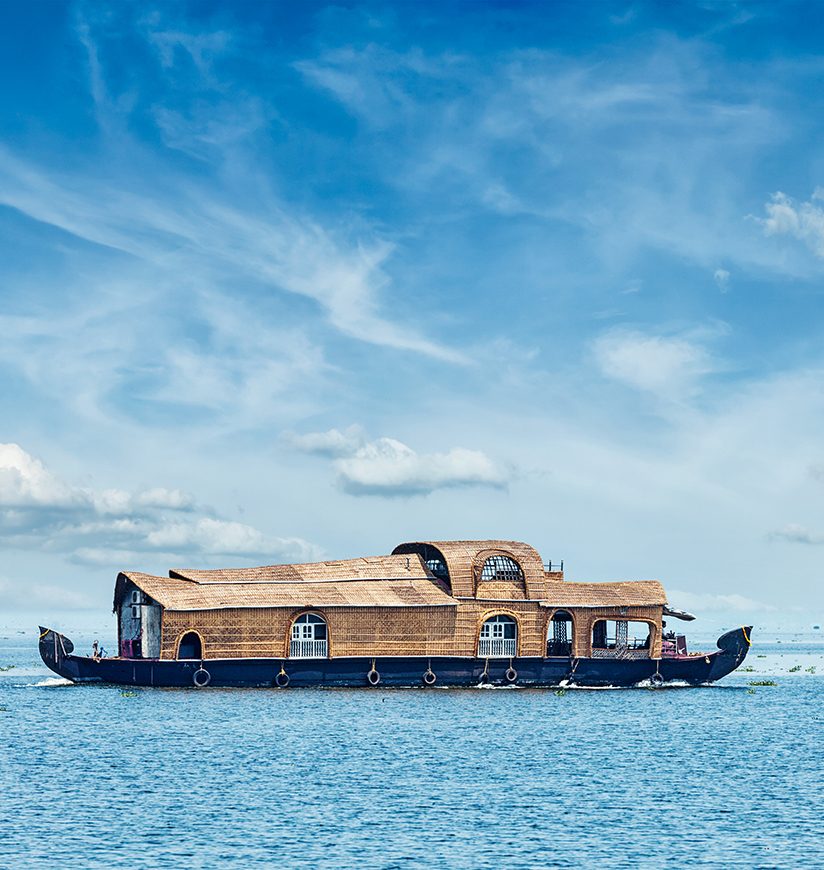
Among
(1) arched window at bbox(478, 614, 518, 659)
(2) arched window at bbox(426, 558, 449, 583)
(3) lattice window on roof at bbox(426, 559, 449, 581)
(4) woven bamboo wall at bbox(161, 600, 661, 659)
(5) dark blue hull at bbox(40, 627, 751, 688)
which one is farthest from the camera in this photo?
(3) lattice window on roof at bbox(426, 559, 449, 581)

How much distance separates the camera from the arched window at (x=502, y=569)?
3209 inches

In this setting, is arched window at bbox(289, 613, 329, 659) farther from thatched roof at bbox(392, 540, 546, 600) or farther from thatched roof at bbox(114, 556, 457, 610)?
thatched roof at bbox(392, 540, 546, 600)

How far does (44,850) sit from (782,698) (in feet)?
209

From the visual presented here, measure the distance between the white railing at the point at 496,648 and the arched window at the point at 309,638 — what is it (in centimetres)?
999

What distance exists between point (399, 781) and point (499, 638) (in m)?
34.4

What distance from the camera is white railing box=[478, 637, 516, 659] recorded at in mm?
80188

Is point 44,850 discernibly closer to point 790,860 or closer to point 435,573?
point 790,860

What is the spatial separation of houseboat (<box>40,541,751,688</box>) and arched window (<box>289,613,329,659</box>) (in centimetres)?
6

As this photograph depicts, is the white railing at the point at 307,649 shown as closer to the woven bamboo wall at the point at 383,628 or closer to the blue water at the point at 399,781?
the woven bamboo wall at the point at 383,628

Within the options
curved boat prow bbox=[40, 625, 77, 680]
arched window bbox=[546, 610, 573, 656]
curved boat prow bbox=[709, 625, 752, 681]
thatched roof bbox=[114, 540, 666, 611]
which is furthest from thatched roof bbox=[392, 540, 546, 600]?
curved boat prow bbox=[40, 625, 77, 680]

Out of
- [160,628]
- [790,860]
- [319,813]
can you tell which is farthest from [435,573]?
[790,860]

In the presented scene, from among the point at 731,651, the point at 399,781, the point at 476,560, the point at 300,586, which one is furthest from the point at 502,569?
the point at 399,781

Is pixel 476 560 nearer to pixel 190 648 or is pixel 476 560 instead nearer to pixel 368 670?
pixel 368 670

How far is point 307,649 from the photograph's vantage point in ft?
253
